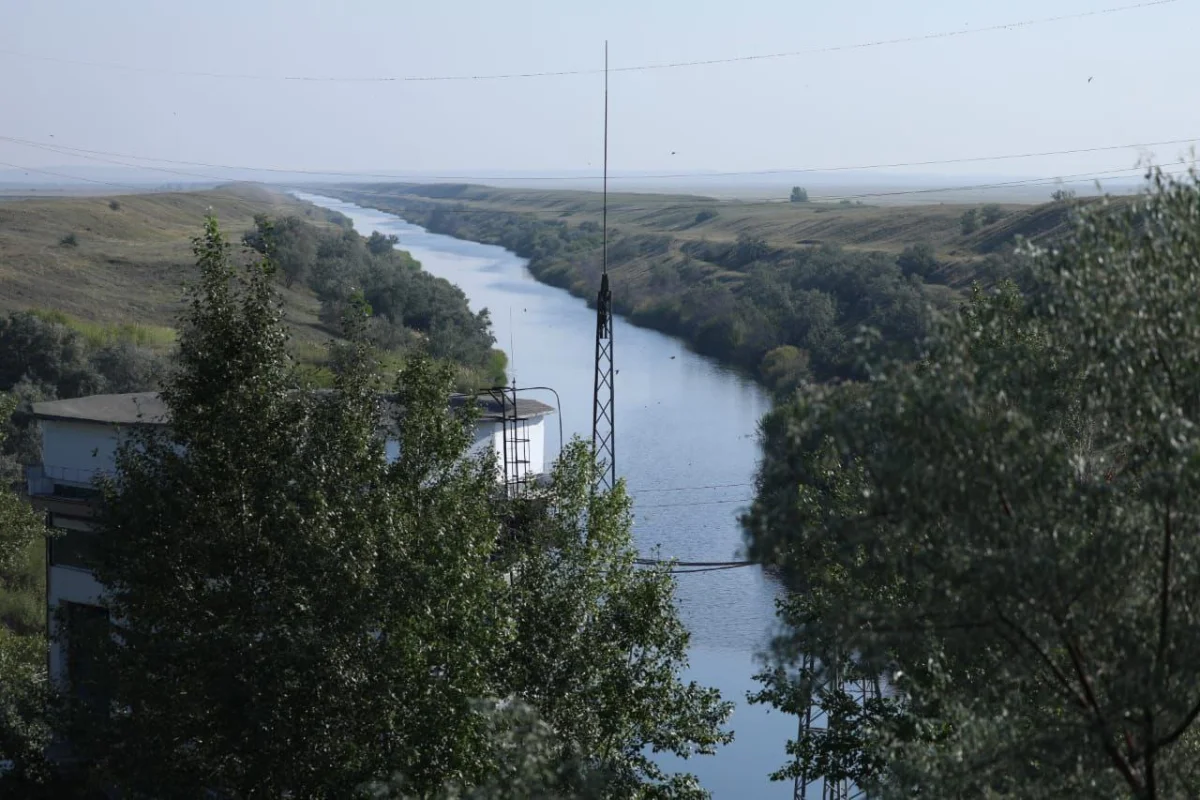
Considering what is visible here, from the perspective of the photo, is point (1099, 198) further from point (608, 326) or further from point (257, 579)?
point (608, 326)

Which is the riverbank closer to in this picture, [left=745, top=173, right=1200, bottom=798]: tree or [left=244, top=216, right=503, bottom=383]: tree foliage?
[left=244, top=216, right=503, bottom=383]: tree foliage

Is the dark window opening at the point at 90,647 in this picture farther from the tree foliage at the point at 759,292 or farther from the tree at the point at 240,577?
the tree foliage at the point at 759,292

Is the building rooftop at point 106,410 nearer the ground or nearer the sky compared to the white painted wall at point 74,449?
nearer the sky

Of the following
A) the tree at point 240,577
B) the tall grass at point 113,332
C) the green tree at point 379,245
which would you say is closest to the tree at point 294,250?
the tall grass at point 113,332

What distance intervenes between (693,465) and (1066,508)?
18334 mm

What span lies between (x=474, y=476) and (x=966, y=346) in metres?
4.43

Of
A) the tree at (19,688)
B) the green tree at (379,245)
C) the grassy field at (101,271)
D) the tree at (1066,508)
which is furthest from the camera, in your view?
the green tree at (379,245)

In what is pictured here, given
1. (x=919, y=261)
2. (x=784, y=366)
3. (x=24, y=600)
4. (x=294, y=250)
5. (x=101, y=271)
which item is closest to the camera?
(x=24, y=600)

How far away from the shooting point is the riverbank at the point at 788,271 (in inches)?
1137

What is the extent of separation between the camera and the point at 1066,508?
10.6 feet

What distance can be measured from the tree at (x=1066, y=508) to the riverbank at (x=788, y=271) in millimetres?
10279

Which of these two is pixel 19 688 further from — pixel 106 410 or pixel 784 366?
pixel 784 366

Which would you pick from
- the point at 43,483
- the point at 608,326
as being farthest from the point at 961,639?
the point at 43,483

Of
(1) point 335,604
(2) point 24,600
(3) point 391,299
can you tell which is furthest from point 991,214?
(1) point 335,604
